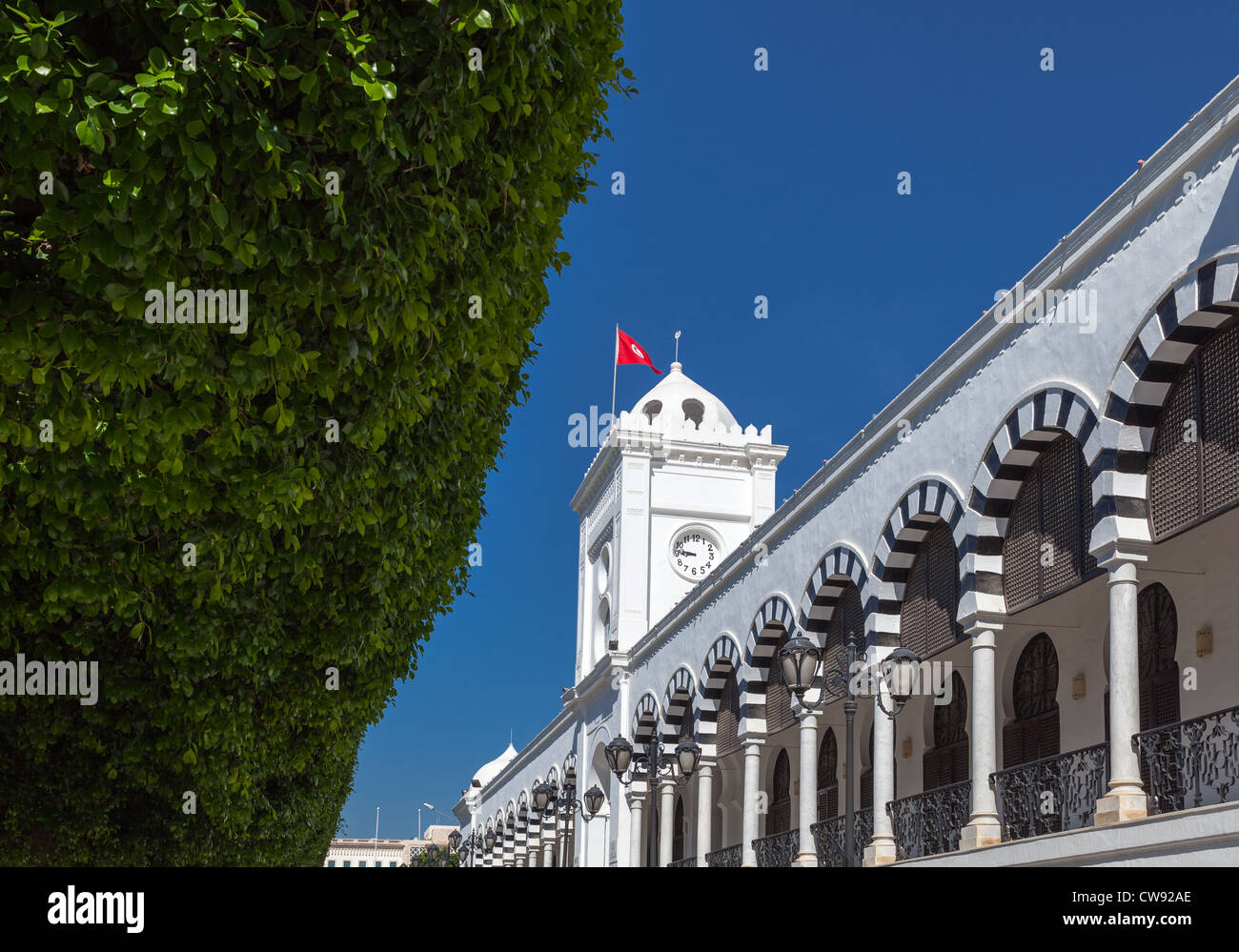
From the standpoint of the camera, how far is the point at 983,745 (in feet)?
50.6

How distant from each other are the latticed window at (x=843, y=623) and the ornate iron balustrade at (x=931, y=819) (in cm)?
313

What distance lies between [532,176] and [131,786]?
8089mm

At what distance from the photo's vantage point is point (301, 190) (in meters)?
5.83

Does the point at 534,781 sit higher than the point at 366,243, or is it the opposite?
the point at 366,243

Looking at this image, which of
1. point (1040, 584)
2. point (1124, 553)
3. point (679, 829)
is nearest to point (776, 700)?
point (1040, 584)

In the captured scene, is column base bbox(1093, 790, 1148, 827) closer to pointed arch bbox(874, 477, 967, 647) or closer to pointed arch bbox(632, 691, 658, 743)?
Answer: pointed arch bbox(874, 477, 967, 647)

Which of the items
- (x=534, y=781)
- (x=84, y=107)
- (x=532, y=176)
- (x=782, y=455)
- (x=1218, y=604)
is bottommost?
(x=534, y=781)

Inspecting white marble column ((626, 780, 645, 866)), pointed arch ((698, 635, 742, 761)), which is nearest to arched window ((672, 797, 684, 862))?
white marble column ((626, 780, 645, 866))

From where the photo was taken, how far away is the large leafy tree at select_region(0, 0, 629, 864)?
5180mm

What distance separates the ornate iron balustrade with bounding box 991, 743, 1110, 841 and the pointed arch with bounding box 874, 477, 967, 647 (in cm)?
361

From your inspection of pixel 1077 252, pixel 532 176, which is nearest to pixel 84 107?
pixel 532 176

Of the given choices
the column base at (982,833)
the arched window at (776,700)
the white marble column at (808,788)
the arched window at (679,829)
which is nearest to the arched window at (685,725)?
the arched window at (776,700)

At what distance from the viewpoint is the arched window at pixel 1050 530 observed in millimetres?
14297

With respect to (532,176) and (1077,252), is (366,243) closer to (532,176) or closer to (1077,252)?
(532,176)
